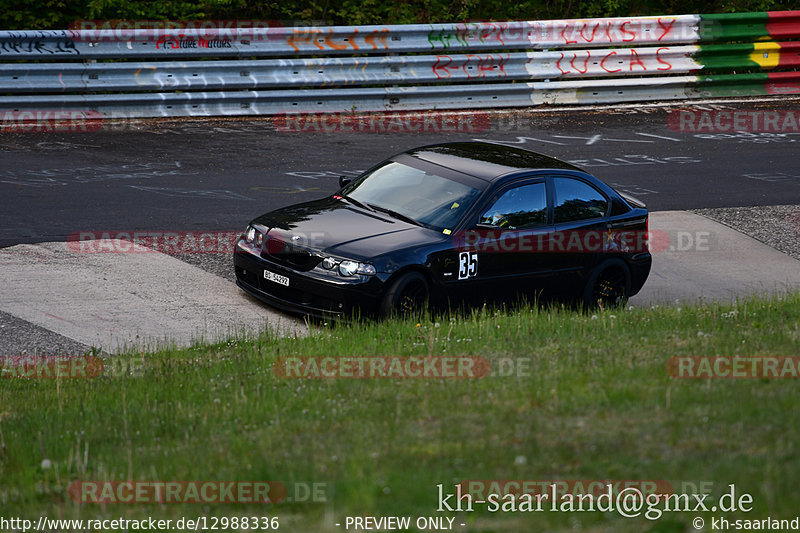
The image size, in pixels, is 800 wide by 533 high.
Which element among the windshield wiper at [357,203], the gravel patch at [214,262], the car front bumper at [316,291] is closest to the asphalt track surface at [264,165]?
the gravel patch at [214,262]

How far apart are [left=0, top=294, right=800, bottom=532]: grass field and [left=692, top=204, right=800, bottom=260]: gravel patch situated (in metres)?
5.11

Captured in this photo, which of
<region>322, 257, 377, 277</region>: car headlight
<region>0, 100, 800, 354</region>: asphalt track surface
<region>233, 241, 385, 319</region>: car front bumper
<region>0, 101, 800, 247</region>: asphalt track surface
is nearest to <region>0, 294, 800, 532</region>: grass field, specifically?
<region>233, 241, 385, 319</region>: car front bumper

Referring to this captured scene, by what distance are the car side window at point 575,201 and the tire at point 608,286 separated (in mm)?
543

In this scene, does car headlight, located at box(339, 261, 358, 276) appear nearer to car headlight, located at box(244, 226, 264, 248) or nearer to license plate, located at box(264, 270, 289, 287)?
license plate, located at box(264, 270, 289, 287)

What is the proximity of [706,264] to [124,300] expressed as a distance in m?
6.70

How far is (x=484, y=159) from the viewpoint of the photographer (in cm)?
1009

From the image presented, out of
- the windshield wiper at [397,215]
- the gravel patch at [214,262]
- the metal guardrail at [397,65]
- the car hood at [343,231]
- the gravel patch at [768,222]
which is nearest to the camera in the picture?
the car hood at [343,231]

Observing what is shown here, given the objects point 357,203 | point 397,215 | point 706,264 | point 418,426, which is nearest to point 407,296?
point 397,215

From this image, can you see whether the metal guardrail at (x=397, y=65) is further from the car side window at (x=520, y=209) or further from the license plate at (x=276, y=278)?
the car side window at (x=520, y=209)

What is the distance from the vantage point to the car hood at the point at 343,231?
28.9 ft

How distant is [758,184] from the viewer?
14977mm

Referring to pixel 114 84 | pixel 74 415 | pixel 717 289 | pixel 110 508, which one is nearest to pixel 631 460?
pixel 110 508

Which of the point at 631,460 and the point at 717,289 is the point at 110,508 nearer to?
the point at 631,460

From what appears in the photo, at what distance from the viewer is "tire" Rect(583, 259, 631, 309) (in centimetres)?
996
